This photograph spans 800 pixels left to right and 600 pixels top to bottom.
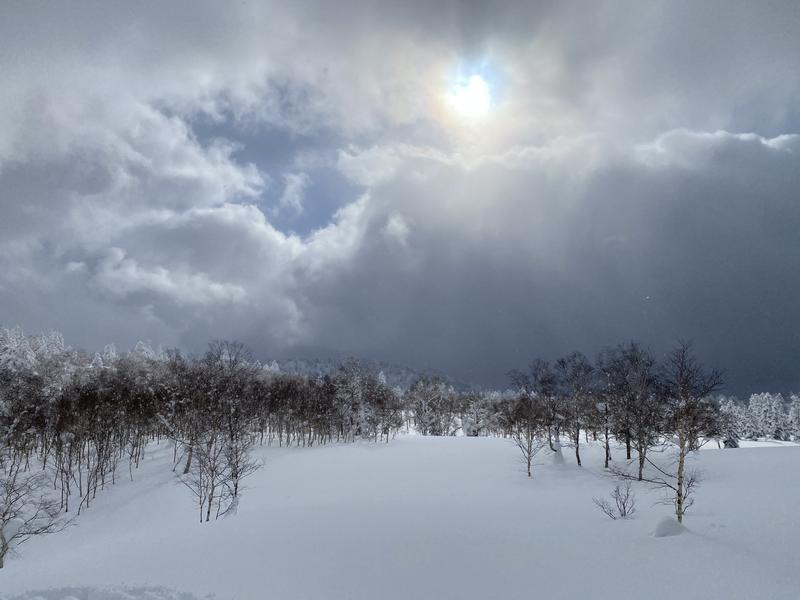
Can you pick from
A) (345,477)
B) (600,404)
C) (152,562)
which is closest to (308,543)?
(152,562)

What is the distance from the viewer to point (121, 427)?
5888 cm

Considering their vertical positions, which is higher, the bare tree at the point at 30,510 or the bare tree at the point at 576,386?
the bare tree at the point at 576,386

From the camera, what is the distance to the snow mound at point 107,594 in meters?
11.4

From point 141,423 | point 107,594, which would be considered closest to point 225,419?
point 141,423

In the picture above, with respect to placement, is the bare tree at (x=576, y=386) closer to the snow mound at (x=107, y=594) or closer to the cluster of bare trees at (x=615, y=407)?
the cluster of bare trees at (x=615, y=407)

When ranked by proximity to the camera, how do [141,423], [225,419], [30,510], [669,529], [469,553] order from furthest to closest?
[141,423]
[225,419]
[30,510]
[669,529]
[469,553]

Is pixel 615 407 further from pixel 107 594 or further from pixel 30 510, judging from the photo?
pixel 30 510

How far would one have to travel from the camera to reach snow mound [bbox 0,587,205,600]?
37.5ft

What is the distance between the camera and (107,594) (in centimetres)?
1157

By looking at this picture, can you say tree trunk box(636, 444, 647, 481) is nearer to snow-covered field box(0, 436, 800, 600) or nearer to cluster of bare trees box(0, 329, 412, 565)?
snow-covered field box(0, 436, 800, 600)

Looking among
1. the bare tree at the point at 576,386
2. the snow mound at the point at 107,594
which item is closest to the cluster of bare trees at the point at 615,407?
the bare tree at the point at 576,386

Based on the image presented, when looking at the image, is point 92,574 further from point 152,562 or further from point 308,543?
point 308,543

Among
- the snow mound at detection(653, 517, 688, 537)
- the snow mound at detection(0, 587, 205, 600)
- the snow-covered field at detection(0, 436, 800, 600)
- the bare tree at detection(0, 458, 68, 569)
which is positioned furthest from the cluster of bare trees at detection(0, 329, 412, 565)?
the snow mound at detection(653, 517, 688, 537)

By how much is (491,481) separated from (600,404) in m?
17.7
